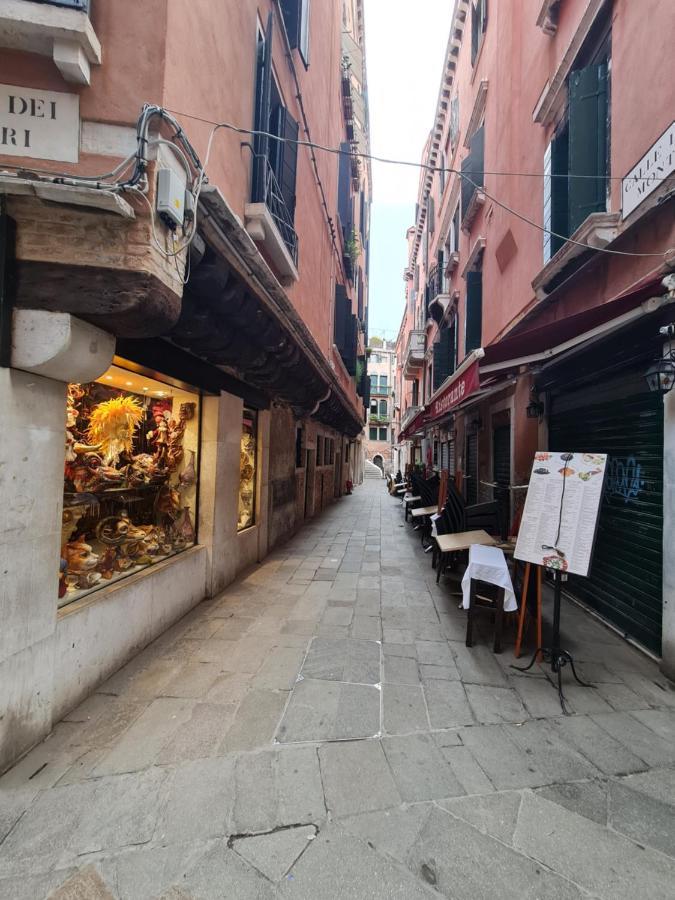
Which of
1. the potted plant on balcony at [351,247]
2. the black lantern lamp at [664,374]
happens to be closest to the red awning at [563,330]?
the black lantern lamp at [664,374]

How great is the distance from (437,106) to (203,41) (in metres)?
15.9

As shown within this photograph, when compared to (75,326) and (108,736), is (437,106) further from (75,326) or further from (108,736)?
(108,736)

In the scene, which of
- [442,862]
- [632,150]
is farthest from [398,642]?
[632,150]

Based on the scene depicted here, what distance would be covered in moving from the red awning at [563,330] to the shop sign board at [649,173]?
0.98 m

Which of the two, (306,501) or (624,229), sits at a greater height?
(624,229)

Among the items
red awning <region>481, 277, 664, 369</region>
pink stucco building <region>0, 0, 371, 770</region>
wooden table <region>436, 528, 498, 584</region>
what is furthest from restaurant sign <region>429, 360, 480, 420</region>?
pink stucco building <region>0, 0, 371, 770</region>

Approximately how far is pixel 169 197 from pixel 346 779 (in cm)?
338

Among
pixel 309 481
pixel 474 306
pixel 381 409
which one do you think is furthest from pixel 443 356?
pixel 381 409

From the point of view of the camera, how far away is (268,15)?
4.70m

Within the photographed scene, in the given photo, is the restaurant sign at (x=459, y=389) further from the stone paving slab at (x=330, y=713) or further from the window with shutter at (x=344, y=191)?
the window with shutter at (x=344, y=191)

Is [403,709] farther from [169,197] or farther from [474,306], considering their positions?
[474,306]

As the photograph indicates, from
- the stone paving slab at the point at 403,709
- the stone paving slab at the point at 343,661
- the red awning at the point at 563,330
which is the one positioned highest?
the red awning at the point at 563,330

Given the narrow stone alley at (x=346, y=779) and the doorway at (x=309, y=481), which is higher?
the doorway at (x=309, y=481)

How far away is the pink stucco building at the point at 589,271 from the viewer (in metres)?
3.44
